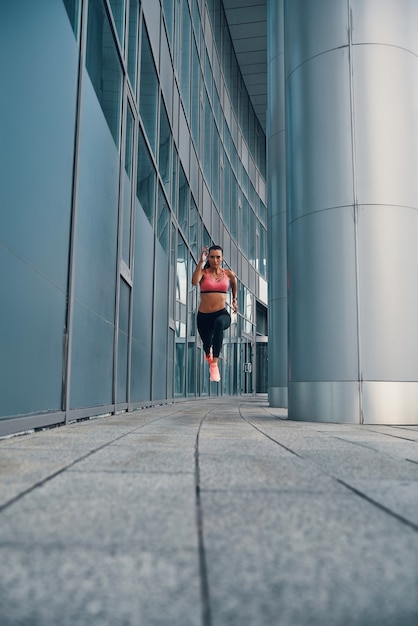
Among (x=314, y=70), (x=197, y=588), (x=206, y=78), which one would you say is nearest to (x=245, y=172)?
(x=206, y=78)

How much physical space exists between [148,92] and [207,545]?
1004 cm

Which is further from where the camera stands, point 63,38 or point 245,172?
point 245,172

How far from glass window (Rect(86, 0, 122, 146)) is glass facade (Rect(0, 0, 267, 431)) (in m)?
0.02

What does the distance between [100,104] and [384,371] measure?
170 inches

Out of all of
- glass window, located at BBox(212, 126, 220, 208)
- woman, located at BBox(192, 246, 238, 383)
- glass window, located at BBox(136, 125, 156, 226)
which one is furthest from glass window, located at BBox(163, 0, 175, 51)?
glass window, located at BBox(212, 126, 220, 208)

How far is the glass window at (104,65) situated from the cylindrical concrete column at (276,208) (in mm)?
6203

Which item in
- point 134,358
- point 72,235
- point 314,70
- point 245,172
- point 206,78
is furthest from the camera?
point 245,172

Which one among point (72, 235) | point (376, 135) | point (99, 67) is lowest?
point (72, 235)

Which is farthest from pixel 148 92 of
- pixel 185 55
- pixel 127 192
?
pixel 185 55

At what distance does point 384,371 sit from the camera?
5590 mm

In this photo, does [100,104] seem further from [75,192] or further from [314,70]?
[314,70]

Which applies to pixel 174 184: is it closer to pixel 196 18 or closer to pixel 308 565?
pixel 196 18

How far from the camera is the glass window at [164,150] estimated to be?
11.5 metres

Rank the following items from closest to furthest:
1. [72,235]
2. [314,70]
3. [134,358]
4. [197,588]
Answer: [197,588]
[72,235]
[314,70]
[134,358]
